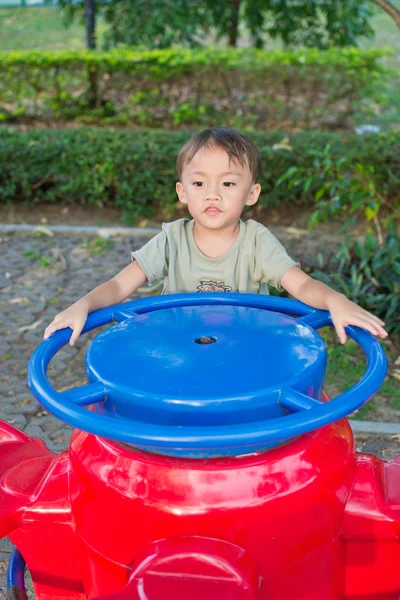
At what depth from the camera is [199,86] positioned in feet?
23.2

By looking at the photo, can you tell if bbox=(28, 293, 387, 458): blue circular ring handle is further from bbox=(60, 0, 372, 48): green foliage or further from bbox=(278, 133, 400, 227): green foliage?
bbox=(60, 0, 372, 48): green foliage

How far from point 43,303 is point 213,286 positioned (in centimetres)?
224

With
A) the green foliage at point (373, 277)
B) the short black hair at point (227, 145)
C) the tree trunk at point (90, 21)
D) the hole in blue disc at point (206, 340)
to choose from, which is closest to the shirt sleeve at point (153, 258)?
the short black hair at point (227, 145)

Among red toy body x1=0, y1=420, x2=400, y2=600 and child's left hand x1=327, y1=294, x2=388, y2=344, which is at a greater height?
child's left hand x1=327, y1=294, x2=388, y2=344

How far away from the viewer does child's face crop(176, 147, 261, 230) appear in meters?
1.91

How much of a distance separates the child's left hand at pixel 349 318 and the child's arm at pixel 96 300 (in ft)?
1.94

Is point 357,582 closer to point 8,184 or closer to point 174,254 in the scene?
point 174,254

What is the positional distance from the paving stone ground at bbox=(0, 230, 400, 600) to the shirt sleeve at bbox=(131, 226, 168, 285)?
100 cm

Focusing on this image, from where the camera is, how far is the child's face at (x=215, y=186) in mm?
1913

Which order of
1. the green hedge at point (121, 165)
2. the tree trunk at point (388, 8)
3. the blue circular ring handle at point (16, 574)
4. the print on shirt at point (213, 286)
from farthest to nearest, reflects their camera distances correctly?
→ the green hedge at point (121, 165), the tree trunk at point (388, 8), the print on shirt at point (213, 286), the blue circular ring handle at point (16, 574)

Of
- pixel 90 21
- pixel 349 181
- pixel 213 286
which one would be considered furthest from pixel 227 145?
pixel 90 21

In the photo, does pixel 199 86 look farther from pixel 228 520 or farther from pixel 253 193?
pixel 228 520

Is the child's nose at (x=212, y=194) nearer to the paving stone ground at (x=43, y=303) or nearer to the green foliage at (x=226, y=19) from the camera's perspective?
the paving stone ground at (x=43, y=303)

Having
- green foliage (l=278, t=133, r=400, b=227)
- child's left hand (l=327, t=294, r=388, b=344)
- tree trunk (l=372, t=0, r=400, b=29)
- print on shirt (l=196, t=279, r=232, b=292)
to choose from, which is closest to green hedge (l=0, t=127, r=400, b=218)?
green foliage (l=278, t=133, r=400, b=227)
